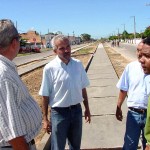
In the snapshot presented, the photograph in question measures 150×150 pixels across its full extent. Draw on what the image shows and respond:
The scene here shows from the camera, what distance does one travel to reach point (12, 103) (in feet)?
8.07

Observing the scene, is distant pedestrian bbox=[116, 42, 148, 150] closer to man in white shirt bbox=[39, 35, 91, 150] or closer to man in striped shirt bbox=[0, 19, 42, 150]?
man in white shirt bbox=[39, 35, 91, 150]

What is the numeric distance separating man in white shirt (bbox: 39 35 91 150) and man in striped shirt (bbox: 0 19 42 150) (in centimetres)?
136

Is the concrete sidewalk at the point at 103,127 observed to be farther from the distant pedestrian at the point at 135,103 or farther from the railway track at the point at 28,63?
the railway track at the point at 28,63

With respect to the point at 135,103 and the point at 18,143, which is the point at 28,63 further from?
the point at 18,143

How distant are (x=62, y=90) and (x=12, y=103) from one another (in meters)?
1.70

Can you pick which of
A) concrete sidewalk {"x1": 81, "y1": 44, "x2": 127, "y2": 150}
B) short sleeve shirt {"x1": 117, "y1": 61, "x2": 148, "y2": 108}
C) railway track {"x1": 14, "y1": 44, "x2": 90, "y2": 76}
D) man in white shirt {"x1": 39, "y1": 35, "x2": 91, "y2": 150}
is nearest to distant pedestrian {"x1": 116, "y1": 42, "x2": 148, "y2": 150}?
short sleeve shirt {"x1": 117, "y1": 61, "x2": 148, "y2": 108}

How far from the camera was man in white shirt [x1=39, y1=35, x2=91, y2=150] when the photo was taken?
4.12 m

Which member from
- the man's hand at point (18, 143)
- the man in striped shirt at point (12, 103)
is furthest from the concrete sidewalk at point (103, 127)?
the man's hand at point (18, 143)

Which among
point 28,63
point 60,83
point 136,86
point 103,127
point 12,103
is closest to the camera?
point 12,103

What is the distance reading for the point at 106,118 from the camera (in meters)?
7.35

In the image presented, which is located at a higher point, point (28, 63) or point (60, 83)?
point (60, 83)

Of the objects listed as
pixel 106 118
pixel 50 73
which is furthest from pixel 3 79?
pixel 106 118

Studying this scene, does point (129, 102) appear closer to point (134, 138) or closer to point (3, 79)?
point (134, 138)

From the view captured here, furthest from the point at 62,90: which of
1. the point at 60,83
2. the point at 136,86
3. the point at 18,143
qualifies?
the point at 18,143
